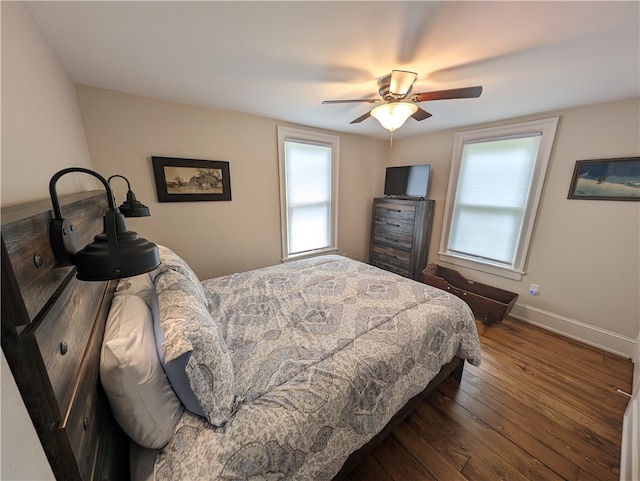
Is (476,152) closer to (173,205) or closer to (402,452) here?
(402,452)

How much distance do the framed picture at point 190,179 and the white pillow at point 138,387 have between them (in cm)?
174

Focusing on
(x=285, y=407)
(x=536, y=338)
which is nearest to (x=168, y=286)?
(x=285, y=407)

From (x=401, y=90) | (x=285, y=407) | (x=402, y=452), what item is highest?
(x=401, y=90)

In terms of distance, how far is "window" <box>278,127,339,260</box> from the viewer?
301 centimetres

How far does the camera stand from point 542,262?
8.51 ft

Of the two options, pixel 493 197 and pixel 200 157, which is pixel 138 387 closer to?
pixel 200 157

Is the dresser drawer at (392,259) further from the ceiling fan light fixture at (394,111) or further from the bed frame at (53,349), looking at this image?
the bed frame at (53,349)

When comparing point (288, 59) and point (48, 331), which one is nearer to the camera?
point (48, 331)

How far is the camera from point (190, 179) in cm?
238

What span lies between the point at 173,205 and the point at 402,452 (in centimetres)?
277

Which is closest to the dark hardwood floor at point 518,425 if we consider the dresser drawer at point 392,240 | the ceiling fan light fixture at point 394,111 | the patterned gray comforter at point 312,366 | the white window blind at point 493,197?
the patterned gray comforter at point 312,366

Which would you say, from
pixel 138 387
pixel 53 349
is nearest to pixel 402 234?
pixel 138 387

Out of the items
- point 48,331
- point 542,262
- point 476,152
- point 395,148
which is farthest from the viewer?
point 395,148

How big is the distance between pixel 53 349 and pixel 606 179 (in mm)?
3756
